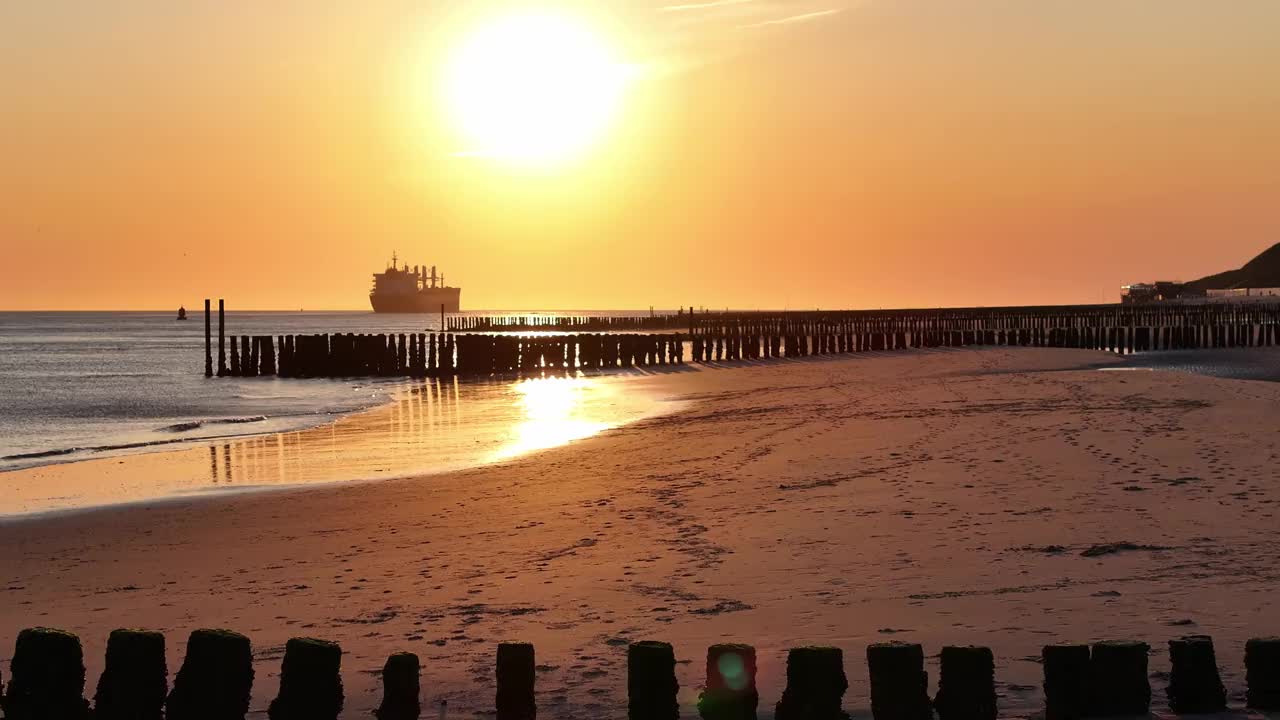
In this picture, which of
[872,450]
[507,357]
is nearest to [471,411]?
[872,450]

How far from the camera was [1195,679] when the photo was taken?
524cm

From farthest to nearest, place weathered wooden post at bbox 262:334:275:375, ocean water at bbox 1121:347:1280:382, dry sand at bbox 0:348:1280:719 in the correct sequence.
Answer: weathered wooden post at bbox 262:334:275:375
ocean water at bbox 1121:347:1280:382
dry sand at bbox 0:348:1280:719

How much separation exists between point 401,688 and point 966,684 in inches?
85.4

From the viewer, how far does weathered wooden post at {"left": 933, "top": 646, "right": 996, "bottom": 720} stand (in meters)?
5.03

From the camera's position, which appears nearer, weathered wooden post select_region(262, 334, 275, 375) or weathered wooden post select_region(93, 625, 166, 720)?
weathered wooden post select_region(93, 625, 166, 720)

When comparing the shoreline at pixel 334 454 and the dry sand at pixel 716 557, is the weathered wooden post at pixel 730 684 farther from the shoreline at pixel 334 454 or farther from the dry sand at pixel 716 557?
the shoreline at pixel 334 454

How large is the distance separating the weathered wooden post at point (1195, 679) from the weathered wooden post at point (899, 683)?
108 centimetres

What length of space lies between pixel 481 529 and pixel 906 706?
6.70 meters

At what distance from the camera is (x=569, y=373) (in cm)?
4853

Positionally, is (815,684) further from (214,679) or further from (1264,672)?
(214,679)

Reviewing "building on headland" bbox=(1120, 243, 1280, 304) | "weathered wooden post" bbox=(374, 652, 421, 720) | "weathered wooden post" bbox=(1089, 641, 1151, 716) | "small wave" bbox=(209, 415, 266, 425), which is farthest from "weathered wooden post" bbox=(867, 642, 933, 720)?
"building on headland" bbox=(1120, 243, 1280, 304)

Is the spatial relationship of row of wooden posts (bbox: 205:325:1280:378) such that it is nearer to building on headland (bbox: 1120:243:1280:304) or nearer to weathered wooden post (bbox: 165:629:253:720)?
weathered wooden post (bbox: 165:629:253:720)

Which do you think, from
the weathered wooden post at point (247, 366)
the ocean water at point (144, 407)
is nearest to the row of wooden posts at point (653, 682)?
the ocean water at point (144, 407)

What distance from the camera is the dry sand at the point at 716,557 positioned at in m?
6.76
